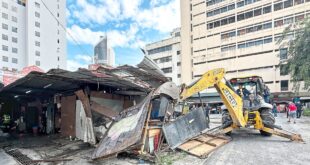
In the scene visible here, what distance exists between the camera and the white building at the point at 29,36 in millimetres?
45156

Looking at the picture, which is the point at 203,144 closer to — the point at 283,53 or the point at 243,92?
the point at 243,92

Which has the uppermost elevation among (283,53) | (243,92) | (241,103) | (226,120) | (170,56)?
(170,56)

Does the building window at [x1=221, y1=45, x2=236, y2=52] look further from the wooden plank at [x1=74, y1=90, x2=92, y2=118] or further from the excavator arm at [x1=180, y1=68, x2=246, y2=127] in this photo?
the wooden plank at [x1=74, y1=90, x2=92, y2=118]

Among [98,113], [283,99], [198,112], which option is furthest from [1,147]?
[283,99]

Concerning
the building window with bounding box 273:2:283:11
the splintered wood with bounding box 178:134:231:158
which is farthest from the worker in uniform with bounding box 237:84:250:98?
the building window with bounding box 273:2:283:11

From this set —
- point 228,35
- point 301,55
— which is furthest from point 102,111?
point 228,35

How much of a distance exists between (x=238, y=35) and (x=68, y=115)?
118 feet

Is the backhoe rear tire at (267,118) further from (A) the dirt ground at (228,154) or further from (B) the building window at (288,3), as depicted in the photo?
(B) the building window at (288,3)

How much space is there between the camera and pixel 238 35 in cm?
4125

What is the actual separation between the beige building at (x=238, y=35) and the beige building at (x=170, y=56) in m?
2.24

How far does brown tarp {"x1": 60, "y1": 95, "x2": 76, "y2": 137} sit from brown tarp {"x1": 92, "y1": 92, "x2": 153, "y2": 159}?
4274mm

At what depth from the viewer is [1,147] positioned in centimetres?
977

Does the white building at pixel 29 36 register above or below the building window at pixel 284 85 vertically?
above

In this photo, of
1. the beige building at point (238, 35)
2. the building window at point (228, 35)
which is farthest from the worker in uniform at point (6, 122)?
the building window at point (228, 35)
